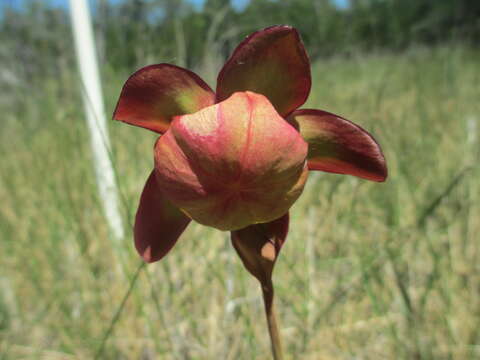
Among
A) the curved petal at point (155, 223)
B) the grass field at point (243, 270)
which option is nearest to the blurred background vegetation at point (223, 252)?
the grass field at point (243, 270)

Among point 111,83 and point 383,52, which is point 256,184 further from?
point 383,52

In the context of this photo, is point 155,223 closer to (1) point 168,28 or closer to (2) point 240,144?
(2) point 240,144

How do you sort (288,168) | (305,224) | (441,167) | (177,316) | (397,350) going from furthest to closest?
(441,167), (305,224), (177,316), (397,350), (288,168)

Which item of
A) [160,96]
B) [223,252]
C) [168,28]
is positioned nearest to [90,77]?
[168,28]

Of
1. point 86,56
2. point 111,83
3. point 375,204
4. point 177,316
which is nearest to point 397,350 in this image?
point 177,316

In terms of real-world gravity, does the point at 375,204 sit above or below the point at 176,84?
A: below

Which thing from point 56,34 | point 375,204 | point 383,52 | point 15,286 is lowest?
point 15,286

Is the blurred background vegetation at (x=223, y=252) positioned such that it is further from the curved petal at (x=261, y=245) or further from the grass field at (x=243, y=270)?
the curved petal at (x=261, y=245)
